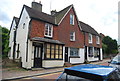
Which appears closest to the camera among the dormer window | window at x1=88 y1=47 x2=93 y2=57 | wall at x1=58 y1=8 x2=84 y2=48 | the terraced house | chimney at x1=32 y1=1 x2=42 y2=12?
the terraced house

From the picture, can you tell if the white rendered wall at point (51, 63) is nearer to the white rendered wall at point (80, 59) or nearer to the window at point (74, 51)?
the white rendered wall at point (80, 59)

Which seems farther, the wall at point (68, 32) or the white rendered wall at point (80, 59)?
the white rendered wall at point (80, 59)

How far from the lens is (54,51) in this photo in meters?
14.6

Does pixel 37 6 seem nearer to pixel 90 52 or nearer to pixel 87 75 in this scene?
Answer: pixel 90 52

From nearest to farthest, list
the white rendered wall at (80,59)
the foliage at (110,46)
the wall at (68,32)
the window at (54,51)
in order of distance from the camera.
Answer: the window at (54,51) < the wall at (68,32) < the white rendered wall at (80,59) < the foliage at (110,46)

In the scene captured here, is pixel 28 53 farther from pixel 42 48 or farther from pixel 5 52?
pixel 5 52

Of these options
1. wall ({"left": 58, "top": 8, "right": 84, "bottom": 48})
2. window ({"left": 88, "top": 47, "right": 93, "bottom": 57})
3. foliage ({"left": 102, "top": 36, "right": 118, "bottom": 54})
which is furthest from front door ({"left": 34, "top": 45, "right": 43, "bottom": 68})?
foliage ({"left": 102, "top": 36, "right": 118, "bottom": 54})

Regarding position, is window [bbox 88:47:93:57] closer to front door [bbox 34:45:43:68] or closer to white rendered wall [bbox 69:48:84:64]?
white rendered wall [bbox 69:48:84:64]

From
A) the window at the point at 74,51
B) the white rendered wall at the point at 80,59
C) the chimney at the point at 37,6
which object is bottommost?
the white rendered wall at the point at 80,59

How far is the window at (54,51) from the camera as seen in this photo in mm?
13831

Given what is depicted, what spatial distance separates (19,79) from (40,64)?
515 cm

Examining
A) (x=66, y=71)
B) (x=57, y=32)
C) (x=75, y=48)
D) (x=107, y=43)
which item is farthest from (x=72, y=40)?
(x=107, y=43)

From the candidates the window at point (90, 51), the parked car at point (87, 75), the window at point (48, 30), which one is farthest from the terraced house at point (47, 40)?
the parked car at point (87, 75)

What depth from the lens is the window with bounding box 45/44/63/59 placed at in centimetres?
1383
